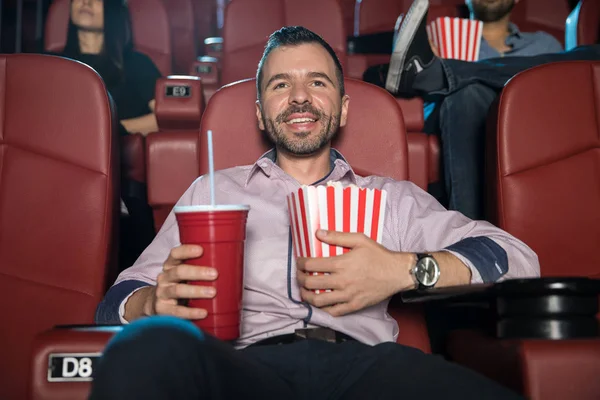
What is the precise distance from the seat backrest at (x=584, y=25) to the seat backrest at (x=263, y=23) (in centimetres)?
87

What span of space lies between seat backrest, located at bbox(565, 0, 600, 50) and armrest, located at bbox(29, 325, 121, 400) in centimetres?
223

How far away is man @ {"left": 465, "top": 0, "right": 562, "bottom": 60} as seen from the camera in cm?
233

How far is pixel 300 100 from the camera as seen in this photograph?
4.09ft

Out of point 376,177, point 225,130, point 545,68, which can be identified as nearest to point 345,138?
point 376,177

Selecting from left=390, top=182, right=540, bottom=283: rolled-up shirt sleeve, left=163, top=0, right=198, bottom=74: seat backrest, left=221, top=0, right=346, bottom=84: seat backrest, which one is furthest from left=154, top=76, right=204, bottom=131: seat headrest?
left=163, top=0, right=198, bottom=74: seat backrest

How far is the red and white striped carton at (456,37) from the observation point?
6.79 feet

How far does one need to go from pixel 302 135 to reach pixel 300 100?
0.07 m

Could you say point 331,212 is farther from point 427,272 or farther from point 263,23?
point 263,23

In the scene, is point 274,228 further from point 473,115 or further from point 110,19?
point 110,19

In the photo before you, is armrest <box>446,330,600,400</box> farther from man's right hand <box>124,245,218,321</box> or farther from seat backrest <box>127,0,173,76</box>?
seat backrest <box>127,0,173,76</box>

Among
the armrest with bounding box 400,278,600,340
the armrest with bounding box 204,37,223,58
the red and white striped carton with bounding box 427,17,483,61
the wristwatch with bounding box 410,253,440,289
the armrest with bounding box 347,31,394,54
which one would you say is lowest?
the armrest with bounding box 400,278,600,340

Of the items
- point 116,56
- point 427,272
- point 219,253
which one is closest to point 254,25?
point 116,56

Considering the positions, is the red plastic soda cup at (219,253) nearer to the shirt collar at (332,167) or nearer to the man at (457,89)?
the shirt collar at (332,167)

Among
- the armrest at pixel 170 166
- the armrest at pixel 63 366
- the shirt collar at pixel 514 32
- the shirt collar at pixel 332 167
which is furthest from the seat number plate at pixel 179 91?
the shirt collar at pixel 514 32
